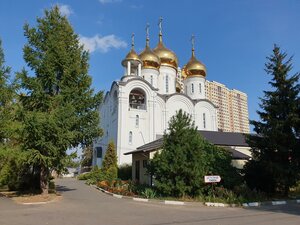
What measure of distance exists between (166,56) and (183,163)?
116ft

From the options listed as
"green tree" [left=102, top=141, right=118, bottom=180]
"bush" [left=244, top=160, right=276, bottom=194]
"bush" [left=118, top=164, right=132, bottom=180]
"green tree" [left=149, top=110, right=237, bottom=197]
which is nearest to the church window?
"green tree" [left=102, top=141, right=118, bottom=180]

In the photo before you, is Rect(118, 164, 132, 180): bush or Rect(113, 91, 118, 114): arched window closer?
Rect(118, 164, 132, 180): bush

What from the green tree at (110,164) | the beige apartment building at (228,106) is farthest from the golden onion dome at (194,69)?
the beige apartment building at (228,106)

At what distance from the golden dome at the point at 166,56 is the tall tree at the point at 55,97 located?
3017 centimetres

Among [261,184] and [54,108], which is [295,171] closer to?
[261,184]

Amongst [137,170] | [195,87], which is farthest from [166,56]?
[137,170]

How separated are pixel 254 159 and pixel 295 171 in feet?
8.01

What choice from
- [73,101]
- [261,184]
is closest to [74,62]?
[73,101]

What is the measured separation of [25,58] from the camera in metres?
18.7

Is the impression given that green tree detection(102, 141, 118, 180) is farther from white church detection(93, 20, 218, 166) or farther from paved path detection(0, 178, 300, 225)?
paved path detection(0, 178, 300, 225)

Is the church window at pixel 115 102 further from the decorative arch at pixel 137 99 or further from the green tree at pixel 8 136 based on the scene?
the green tree at pixel 8 136

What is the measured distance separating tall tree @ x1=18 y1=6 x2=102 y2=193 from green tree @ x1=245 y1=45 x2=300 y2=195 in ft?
31.8

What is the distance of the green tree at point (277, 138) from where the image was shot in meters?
17.6

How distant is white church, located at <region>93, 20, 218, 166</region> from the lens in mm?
41500
